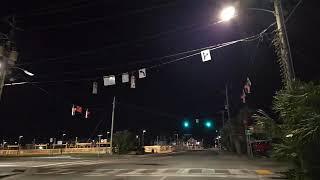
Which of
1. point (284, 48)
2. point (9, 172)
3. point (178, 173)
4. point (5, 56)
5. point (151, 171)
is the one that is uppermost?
point (5, 56)

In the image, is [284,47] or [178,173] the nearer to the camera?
[284,47]

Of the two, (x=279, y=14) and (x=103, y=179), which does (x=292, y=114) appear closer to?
(x=279, y=14)

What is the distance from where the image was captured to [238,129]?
48844mm

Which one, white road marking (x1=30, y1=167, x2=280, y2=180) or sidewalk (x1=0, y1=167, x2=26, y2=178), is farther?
sidewalk (x1=0, y1=167, x2=26, y2=178)

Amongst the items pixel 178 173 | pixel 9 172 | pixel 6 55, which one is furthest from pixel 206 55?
pixel 9 172

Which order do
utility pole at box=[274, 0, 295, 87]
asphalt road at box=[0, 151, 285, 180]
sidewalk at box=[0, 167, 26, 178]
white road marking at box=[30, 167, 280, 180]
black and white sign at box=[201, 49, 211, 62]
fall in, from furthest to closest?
black and white sign at box=[201, 49, 211, 62] < sidewalk at box=[0, 167, 26, 178] < white road marking at box=[30, 167, 280, 180] < asphalt road at box=[0, 151, 285, 180] < utility pole at box=[274, 0, 295, 87]

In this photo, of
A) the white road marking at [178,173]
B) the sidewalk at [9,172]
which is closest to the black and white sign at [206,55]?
the white road marking at [178,173]

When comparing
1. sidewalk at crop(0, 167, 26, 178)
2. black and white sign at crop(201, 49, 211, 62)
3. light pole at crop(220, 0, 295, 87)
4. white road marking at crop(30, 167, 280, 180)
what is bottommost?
white road marking at crop(30, 167, 280, 180)

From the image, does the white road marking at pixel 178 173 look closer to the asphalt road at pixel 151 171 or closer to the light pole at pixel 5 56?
the asphalt road at pixel 151 171

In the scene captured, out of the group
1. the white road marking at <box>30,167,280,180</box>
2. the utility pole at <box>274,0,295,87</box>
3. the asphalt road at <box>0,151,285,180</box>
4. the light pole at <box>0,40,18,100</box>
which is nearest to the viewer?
the utility pole at <box>274,0,295,87</box>

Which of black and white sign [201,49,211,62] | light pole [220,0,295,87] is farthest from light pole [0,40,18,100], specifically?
light pole [220,0,295,87]

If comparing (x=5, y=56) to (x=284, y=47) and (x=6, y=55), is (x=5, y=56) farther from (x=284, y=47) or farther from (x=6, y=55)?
(x=284, y=47)

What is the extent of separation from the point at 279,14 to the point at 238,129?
115 ft

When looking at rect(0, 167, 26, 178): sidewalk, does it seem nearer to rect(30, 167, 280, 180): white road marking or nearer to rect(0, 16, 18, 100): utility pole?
rect(30, 167, 280, 180): white road marking
